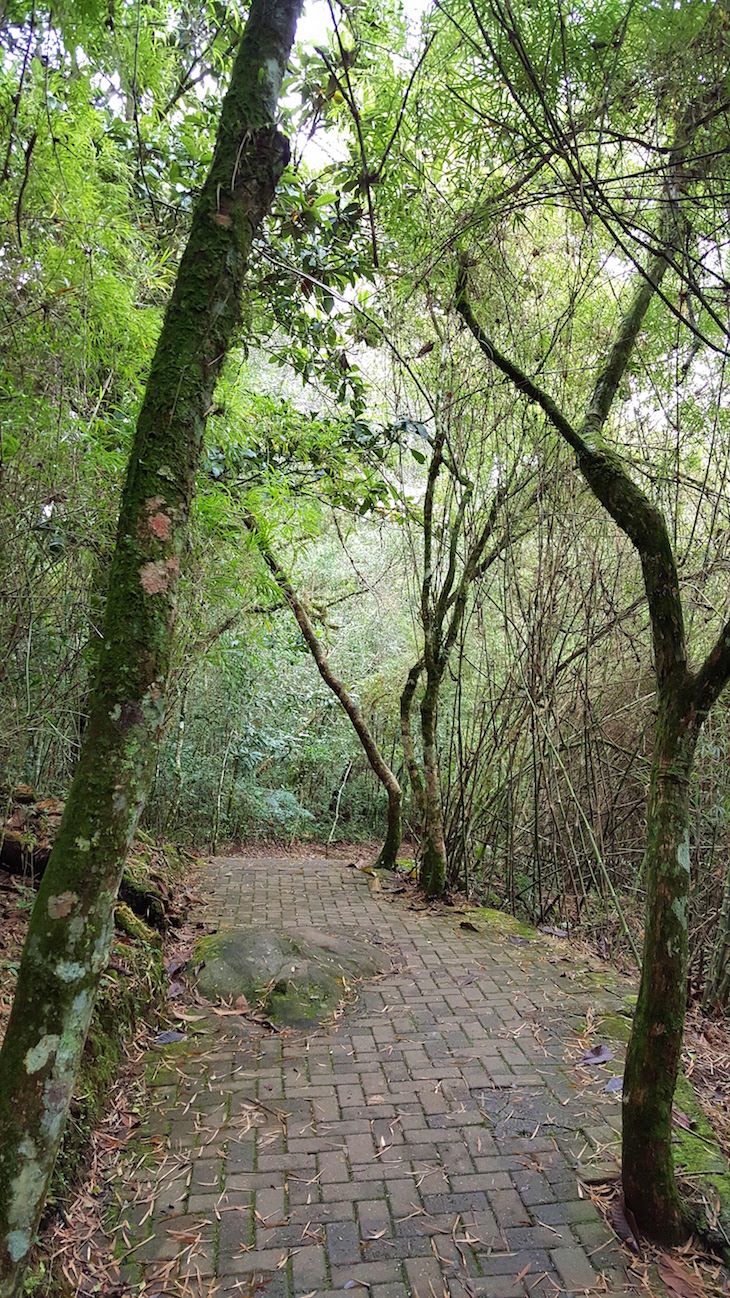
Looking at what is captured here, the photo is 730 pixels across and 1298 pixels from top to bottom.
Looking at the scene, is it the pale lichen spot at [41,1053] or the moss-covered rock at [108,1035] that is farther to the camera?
the moss-covered rock at [108,1035]

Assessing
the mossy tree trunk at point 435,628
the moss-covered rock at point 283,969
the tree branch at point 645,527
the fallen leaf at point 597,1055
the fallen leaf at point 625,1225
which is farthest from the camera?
the mossy tree trunk at point 435,628

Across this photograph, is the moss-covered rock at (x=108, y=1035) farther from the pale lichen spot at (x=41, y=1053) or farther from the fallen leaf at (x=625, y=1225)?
the fallen leaf at (x=625, y=1225)

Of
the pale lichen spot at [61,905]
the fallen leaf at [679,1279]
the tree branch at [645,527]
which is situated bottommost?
the fallen leaf at [679,1279]

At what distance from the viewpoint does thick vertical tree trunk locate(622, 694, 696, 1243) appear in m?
1.87

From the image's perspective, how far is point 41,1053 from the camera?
3.81ft

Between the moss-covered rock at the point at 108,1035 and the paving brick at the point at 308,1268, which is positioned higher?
the moss-covered rock at the point at 108,1035

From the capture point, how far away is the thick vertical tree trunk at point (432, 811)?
5.04 metres

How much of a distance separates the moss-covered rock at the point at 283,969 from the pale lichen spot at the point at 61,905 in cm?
216

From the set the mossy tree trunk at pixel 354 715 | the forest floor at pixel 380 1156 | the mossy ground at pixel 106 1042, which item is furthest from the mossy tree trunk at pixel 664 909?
the mossy tree trunk at pixel 354 715

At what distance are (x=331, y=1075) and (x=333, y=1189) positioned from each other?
0.64 m

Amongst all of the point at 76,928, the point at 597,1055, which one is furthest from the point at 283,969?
the point at 76,928

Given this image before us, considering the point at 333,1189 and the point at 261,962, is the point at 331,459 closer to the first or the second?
the point at 261,962

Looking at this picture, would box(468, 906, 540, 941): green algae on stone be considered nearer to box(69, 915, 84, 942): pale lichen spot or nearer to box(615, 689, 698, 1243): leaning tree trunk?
box(615, 689, 698, 1243): leaning tree trunk

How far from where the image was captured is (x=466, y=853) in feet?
16.8
